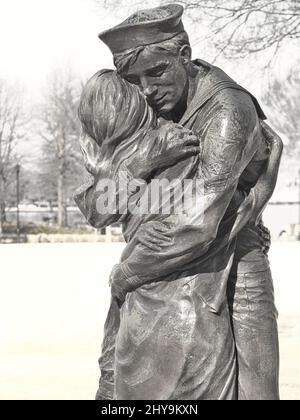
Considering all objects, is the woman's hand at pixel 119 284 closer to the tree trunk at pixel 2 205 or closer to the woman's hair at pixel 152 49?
the woman's hair at pixel 152 49

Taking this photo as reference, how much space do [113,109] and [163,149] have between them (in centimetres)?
26

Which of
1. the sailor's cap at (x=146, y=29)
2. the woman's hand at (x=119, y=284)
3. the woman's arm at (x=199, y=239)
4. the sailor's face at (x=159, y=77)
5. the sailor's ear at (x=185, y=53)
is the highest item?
the sailor's cap at (x=146, y=29)

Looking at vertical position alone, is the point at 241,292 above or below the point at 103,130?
below

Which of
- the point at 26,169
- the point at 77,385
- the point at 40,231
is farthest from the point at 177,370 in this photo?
the point at 26,169

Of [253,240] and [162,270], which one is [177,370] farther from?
[253,240]

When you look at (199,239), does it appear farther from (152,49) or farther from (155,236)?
(152,49)

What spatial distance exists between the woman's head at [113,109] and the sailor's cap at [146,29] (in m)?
0.15

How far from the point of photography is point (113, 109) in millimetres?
3578

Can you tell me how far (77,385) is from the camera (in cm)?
818

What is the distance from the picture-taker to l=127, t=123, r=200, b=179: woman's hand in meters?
3.58

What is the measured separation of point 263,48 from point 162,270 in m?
8.23

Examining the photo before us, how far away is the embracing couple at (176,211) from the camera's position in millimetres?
3520

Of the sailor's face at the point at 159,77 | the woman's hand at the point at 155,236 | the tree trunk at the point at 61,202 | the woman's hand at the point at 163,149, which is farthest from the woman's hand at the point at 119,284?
the tree trunk at the point at 61,202

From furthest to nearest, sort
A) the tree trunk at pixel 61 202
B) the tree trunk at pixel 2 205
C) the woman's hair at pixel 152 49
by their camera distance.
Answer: the tree trunk at pixel 61 202
the tree trunk at pixel 2 205
the woman's hair at pixel 152 49
